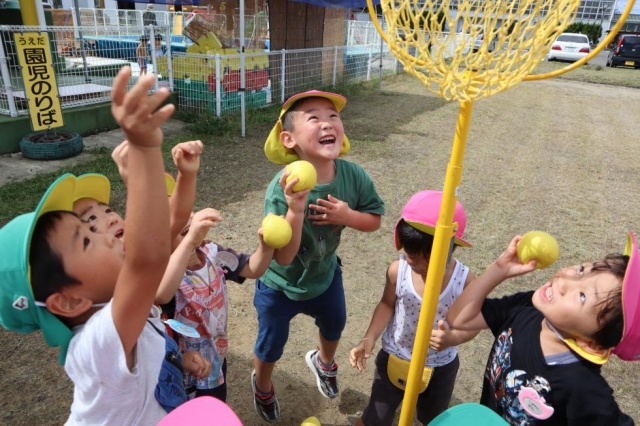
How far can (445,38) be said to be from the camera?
1.39 metres

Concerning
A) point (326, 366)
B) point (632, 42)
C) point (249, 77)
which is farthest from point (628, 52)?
point (326, 366)

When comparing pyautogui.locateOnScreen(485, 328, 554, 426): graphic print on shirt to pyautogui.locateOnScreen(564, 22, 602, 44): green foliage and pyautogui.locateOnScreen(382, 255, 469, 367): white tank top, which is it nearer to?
pyautogui.locateOnScreen(382, 255, 469, 367): white tank top

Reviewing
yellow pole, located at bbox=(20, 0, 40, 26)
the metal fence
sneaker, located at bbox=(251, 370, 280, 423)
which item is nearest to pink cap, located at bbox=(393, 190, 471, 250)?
sneaker, located at bbox=(251, 370, 280, 423)

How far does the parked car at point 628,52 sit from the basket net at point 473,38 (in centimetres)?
2306

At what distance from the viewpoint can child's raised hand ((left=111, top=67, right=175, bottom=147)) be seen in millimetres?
798

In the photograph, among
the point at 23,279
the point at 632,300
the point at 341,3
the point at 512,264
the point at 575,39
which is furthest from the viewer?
the point at 575,39

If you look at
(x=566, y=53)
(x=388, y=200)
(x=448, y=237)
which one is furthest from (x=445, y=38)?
(x=566, y=53)

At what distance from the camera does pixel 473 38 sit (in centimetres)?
131

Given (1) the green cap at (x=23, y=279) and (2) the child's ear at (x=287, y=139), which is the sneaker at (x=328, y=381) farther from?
(1) the green cap at (x=23, y=279)

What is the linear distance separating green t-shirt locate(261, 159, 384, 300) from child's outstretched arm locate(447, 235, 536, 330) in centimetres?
68

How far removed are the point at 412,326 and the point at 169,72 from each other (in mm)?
7541

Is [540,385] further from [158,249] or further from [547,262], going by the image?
[158,249]

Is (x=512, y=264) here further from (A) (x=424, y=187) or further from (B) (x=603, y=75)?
(B) (x=603, y=75)

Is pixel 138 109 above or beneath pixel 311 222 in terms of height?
above
